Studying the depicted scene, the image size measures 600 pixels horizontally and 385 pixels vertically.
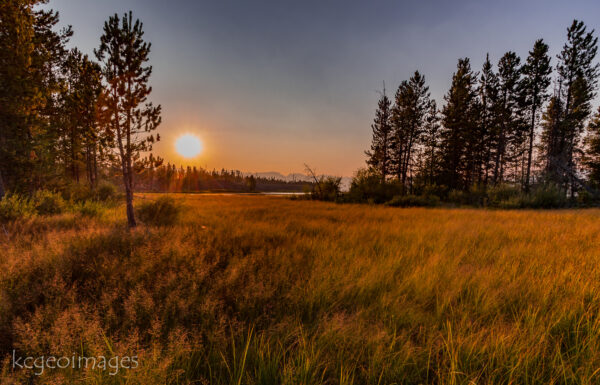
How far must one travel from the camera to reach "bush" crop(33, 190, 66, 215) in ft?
27.0

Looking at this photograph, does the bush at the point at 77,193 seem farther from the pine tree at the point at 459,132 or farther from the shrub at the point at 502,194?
the pine tree at the point at 459,132

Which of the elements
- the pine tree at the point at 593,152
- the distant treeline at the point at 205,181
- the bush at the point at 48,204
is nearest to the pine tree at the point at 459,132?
the pine tree at the point at 593,152

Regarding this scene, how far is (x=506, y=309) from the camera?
2.30m

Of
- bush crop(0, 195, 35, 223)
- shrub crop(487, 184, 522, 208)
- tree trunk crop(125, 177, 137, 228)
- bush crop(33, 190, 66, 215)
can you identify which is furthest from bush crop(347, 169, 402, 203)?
bush crop(0, 195, 35, 223)

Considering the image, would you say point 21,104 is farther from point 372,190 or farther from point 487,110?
point 487,110

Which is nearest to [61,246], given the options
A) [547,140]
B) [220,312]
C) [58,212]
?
[220,312]

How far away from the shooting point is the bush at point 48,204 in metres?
8.22

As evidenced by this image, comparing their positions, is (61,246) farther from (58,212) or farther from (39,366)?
(58,212)

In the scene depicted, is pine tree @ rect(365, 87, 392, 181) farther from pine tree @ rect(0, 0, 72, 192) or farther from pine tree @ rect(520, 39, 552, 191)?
pine tree @ rect(0, 0, 72, 192)

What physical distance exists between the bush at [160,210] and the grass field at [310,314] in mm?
3520

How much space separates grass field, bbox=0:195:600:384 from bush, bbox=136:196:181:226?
11.5ft

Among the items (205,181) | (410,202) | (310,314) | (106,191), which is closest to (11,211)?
(106,191)

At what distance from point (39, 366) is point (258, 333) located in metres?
1.53

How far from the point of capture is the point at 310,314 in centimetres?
216
